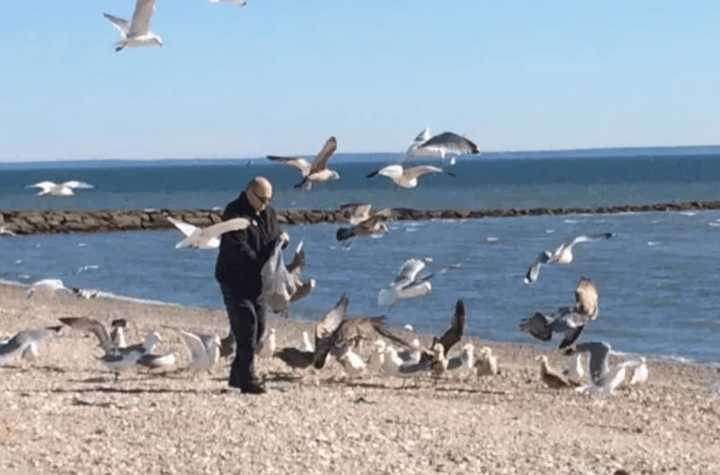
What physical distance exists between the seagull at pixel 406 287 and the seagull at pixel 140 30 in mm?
3521

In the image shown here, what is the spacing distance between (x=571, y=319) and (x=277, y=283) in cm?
315

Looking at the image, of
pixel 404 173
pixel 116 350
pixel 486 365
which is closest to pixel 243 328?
pixel 116 350

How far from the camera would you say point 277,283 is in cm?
1318

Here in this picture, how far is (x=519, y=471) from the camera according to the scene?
10.3m

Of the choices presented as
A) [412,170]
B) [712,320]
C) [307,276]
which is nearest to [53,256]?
[307,276]

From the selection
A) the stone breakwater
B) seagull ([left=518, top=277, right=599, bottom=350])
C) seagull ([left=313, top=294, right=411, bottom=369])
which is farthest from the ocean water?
seagull ([left=313, top=294, right=411, bottom=369])

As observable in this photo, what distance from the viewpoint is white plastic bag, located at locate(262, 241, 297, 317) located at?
41.5ft

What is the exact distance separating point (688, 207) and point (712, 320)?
5575 centimetres

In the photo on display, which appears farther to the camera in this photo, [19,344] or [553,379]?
[553,379]

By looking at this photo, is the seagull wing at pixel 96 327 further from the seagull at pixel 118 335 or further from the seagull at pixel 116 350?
the seagull at pixel 118 335

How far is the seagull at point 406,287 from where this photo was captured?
1520 cm

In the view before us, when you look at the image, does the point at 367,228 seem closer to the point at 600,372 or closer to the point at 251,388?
the point at 600,372

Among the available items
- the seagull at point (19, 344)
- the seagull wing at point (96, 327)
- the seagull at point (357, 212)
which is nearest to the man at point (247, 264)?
the seagull wing at point (96, 327)

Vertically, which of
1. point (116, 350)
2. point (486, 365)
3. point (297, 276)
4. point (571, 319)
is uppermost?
point (571, 319)
